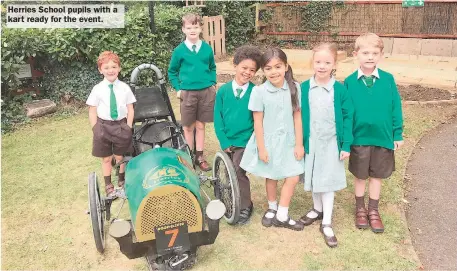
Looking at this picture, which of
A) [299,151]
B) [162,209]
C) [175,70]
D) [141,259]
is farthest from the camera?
[175,70]

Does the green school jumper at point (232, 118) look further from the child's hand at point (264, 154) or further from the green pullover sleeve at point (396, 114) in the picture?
the green pullover sleeve at point (396, 114)

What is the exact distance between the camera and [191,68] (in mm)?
5004

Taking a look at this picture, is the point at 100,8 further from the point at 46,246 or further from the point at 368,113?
the point at 368,113

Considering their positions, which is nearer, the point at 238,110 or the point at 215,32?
the point at 238,110

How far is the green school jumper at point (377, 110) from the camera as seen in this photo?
11.8 feet

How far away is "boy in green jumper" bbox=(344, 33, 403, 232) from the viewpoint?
3574mm

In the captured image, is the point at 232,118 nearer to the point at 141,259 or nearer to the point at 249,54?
→ the point at 249,54

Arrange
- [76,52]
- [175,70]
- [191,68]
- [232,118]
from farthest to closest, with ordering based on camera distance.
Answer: [76,52], [175,70], [191,68], [232,118]

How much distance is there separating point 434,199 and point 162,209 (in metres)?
3.06

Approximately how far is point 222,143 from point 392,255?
5.80 ft

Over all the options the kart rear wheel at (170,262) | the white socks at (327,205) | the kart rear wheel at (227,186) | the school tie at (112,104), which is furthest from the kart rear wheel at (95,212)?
the white socks at (327,205)

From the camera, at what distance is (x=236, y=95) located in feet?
12.8

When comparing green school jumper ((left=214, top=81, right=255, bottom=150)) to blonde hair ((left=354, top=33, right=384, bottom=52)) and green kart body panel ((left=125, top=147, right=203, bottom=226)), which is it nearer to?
green kart body panel ((left=125, top=147, right=203, bottom=226))

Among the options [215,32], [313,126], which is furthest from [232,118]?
[215,32]
